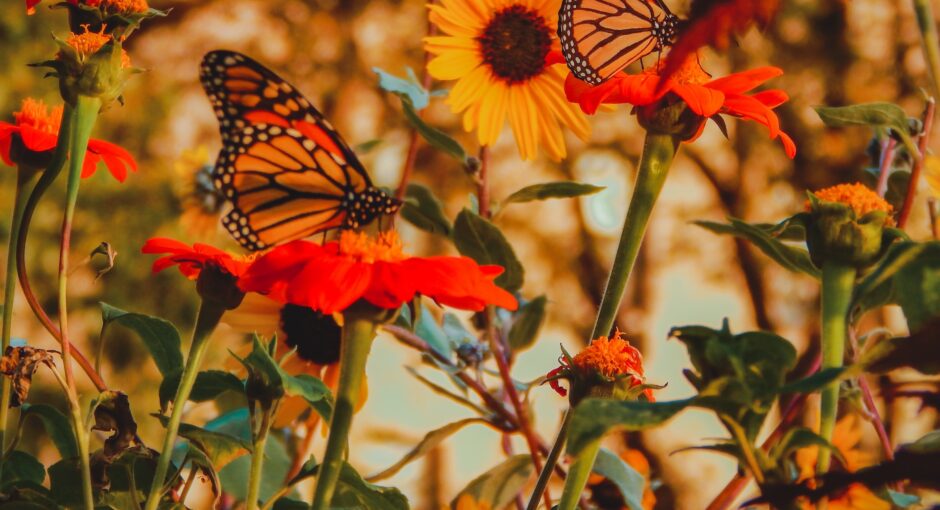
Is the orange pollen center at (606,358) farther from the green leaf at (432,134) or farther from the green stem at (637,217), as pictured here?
the green leaf at (432,134)

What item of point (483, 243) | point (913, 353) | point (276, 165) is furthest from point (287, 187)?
point (913, 353)

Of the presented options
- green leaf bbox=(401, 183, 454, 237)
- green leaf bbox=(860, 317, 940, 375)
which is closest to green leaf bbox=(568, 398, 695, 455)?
green leaf bbox=(860, 317, 940, 375)

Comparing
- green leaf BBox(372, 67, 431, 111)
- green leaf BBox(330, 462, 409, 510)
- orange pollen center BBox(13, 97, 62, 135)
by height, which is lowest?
green leaf BBox(330, 462, 409, 510)

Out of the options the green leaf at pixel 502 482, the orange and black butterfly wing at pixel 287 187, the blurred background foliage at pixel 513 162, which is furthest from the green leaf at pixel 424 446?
the blurred background foliage at pixel 513 162

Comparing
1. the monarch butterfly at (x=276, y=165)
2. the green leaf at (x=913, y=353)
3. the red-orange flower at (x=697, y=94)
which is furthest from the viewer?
the monarch butterfly at (x=276, y=165)

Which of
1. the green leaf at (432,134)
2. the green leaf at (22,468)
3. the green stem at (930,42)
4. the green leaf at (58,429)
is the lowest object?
the green leaf at (22,468)

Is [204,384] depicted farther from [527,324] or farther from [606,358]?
Answer: [527,324]

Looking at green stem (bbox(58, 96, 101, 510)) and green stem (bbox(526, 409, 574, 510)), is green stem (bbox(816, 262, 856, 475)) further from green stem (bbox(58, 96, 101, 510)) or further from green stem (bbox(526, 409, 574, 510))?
green stem (bbox(58, 96, 101, 510))
